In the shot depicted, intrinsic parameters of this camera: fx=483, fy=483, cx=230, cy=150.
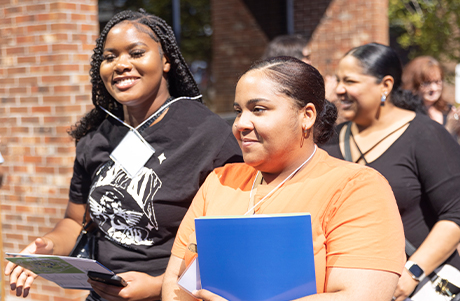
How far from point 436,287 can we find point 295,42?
2.23 metres

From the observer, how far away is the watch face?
7.25 feet

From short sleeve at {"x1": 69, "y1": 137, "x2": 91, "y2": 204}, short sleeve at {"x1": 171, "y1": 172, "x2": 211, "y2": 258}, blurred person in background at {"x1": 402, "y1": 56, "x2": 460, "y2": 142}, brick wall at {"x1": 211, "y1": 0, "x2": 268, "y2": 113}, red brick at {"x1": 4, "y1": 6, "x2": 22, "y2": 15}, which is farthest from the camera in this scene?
brick wall at {"x1": 211, "y1": 0, "x2": 268, "y2": 113}

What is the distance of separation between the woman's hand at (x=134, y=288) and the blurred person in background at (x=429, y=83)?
11.8 feet

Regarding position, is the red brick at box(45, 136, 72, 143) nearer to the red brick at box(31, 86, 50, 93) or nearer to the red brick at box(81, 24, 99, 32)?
the red brick at box(31, 86, 50, 93)

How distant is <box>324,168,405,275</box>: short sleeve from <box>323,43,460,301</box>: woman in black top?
0.84 m

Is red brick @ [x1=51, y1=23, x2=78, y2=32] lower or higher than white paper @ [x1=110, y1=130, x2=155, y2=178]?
higher

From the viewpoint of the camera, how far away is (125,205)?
2162 millimetres

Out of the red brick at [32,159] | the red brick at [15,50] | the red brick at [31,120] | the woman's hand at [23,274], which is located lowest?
the woman's hand at [23,274]

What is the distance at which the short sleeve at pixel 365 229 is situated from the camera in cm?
139

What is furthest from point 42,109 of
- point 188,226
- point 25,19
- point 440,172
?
point 440,172

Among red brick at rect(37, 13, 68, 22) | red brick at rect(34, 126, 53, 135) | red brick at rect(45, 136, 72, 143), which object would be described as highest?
red brick at rect(37, 13, 68, 22)

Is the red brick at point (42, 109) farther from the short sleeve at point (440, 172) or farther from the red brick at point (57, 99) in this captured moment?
the short sleeve at point (440, 172)

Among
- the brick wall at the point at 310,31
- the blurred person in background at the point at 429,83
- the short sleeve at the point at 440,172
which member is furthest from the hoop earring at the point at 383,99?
the brick wall at the point at 310,31

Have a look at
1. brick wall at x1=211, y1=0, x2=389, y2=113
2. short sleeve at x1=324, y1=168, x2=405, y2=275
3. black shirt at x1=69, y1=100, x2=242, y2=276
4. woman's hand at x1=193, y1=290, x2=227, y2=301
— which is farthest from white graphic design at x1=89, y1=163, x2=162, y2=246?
brick wall at x1=211, y1=0, x2=389, y2=113
